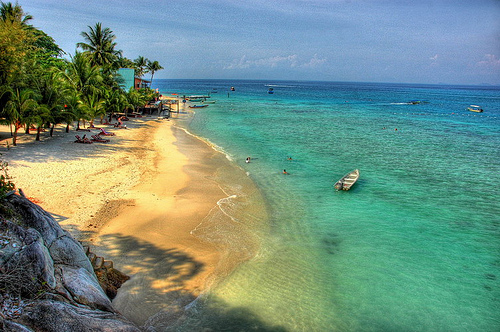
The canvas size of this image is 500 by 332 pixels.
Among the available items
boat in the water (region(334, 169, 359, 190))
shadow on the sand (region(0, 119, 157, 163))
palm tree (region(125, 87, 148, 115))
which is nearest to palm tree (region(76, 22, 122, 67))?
palm tree (region(125, 87, 148, 115))

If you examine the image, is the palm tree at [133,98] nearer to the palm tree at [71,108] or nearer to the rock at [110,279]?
the palm tree at [71,108]

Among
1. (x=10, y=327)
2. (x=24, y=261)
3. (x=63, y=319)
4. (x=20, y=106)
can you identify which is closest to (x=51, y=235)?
(x=24, y=261)

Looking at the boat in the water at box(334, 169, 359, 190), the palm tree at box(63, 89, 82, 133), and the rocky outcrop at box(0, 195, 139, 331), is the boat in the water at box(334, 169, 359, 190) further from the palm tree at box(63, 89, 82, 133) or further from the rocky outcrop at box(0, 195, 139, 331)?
the palm tree at box(63, 89, 82, 133)

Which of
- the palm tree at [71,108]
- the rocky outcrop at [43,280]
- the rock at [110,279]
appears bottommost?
the rock at [110,279]

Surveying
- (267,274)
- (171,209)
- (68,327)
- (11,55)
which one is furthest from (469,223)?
(11,55)

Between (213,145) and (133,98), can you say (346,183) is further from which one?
(133,98)

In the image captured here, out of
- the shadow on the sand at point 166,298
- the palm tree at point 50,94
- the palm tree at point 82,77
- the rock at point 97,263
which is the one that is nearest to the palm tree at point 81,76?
the palm tree at point 82,77

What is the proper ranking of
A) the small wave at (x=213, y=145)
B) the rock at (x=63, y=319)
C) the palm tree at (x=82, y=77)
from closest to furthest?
the rock at (x=63, y=319)
the small wave at (x=213, y=145)
the palm tree at (x=82, y=77)
